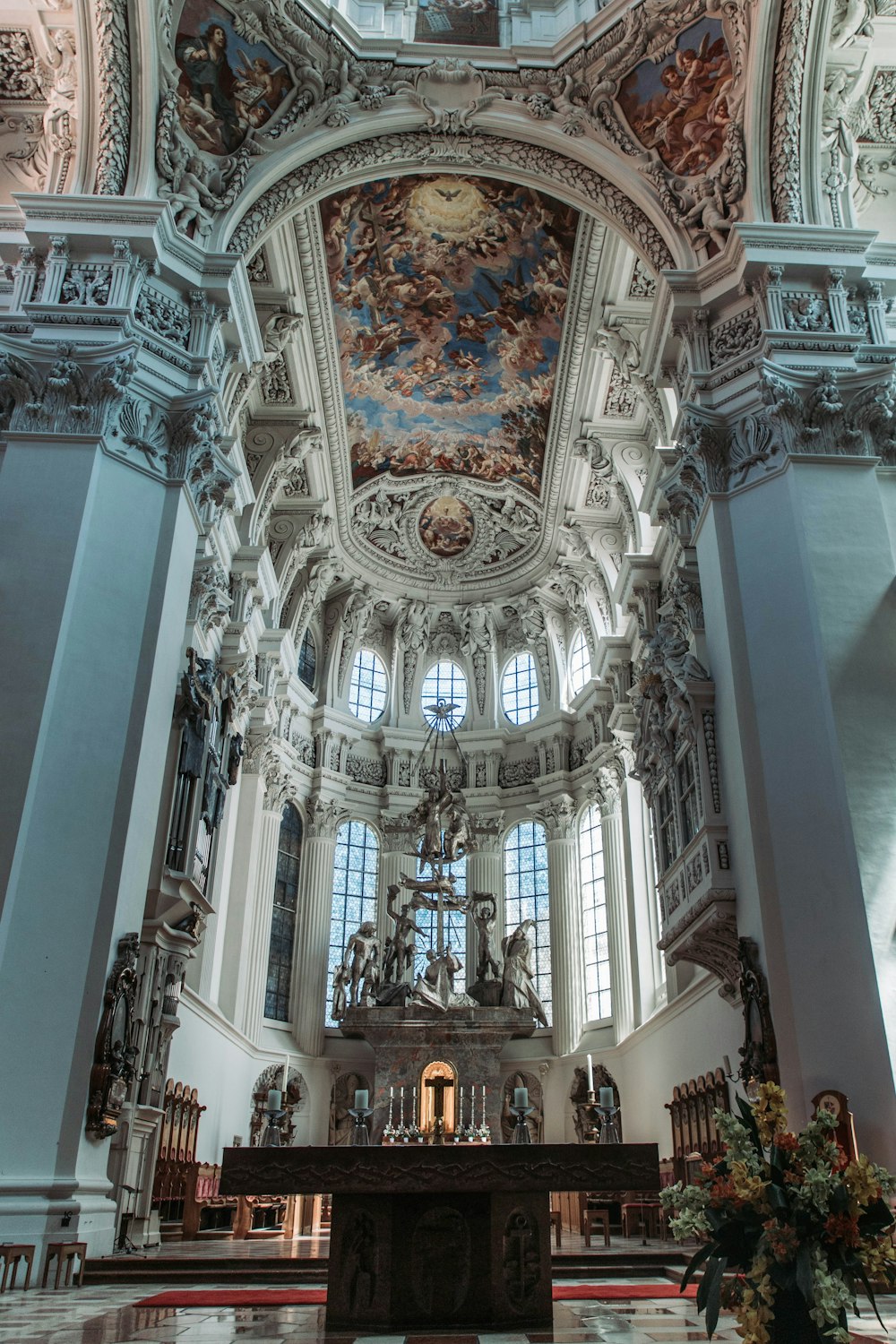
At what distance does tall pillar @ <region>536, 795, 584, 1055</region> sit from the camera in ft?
68.4

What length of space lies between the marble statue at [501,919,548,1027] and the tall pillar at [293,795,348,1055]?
393 centimetres

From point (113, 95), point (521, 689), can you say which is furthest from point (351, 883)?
point (113, 95)

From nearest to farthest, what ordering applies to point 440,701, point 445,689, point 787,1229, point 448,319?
point 787,1229 < point 448,319 < point 440,701 < point 445,689

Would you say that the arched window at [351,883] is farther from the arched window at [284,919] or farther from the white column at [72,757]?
the white column at [72,757]

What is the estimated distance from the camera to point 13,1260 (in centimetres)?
786

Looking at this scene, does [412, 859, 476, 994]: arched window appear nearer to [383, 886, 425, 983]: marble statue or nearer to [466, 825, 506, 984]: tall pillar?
[466, 825, 506, 984]: tall pillar

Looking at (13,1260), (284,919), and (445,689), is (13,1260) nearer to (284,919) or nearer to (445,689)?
(284,919)

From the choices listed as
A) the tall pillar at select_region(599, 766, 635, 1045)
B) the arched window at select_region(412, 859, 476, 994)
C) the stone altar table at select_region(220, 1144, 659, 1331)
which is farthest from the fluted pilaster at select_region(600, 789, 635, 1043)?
the stone altar table at select_region(220, 1144, 659, 1331)

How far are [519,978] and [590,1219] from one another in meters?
5.62

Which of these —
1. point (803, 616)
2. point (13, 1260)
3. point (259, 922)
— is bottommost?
point (13, 1260)

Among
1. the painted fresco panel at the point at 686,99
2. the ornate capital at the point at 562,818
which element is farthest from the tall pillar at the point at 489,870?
the painted fresco panel at the point at 686,99

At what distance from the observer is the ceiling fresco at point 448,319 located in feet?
54.0

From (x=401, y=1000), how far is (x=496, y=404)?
1152cm

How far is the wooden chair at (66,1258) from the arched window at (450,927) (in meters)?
14.1
